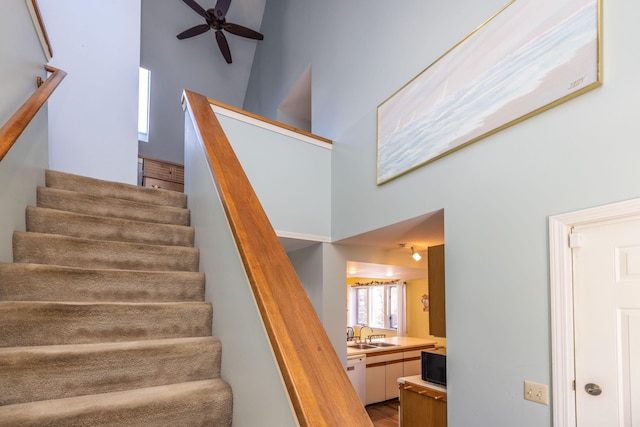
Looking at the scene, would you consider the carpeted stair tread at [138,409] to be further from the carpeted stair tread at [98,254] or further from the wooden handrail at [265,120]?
the wooden handrail at [265,120]

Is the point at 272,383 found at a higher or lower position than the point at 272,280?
lower

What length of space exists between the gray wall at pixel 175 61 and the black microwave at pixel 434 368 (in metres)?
5.26

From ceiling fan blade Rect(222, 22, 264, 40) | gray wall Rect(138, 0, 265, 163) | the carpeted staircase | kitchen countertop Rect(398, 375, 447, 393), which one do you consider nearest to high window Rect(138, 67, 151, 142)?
gray wall Rect(138, 0, 265, 163)

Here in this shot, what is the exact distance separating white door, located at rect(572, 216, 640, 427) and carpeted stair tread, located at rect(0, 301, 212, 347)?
1832 millimetres

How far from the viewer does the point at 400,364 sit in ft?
20.7

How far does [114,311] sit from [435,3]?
305 cm

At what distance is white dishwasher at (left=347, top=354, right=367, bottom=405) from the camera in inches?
217

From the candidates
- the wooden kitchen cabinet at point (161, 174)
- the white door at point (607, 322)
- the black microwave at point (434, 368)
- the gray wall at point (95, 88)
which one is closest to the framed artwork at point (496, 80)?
the white door at point (607, 322)

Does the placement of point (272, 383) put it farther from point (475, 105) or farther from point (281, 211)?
point (281, 211)

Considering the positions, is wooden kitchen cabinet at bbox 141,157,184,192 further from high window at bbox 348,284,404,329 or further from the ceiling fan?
high window at bbox 348,284,404,329

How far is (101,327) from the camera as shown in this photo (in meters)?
1.64

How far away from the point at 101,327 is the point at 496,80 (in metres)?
2.56

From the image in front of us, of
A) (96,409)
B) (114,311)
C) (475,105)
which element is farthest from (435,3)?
(96,409)

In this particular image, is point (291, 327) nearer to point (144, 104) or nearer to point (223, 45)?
point (223, 45)
